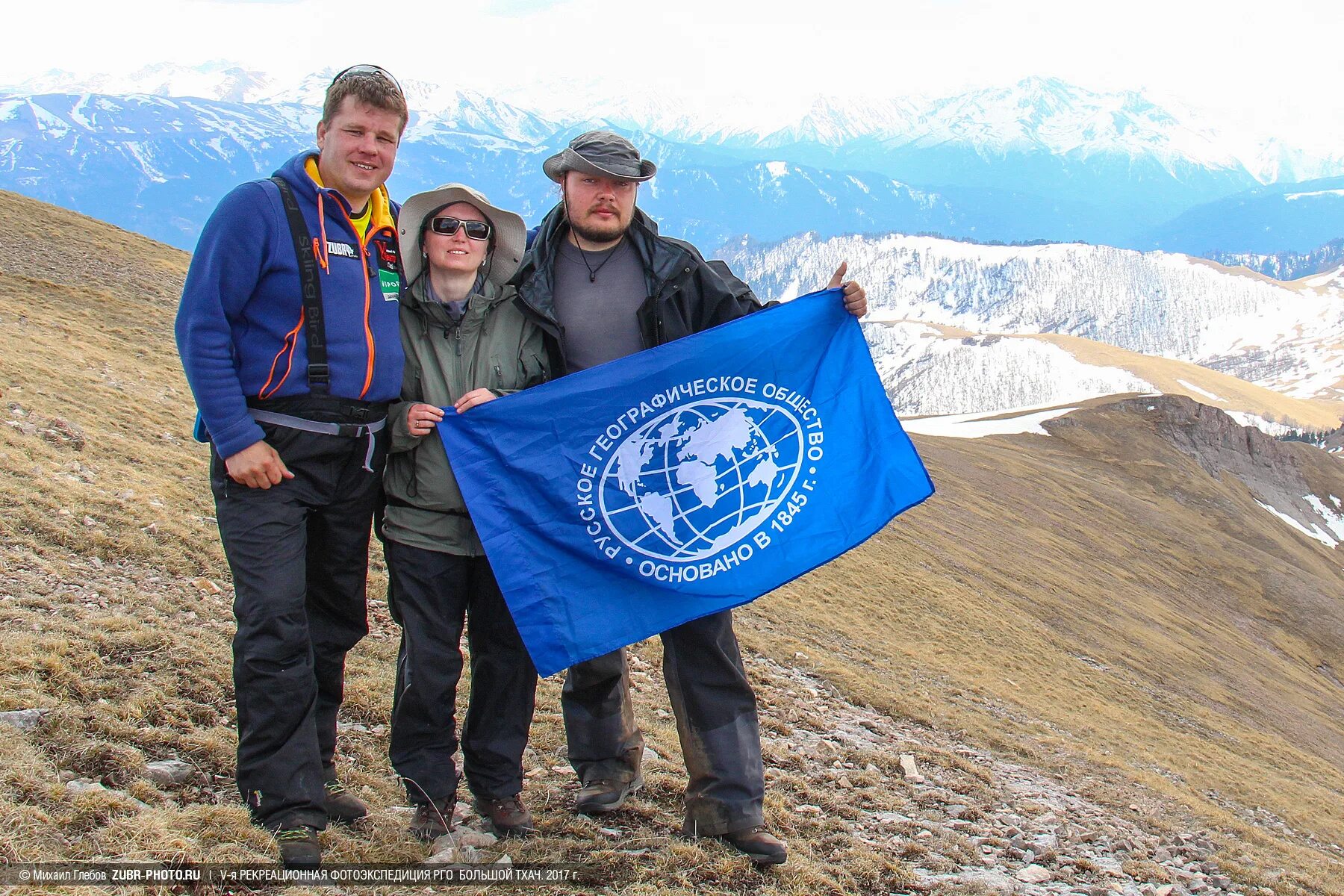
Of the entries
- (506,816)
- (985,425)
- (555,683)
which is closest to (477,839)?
(506,816)

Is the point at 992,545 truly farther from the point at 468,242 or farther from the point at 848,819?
the point at 468,242

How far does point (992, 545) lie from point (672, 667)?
112 ft

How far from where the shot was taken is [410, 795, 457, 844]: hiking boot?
17.7ft

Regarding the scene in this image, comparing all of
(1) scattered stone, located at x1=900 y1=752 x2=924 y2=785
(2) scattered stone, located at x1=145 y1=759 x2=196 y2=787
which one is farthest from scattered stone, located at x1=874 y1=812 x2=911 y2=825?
(2) scattered stone, located at x1=145 y1=759 x2=196 y2=787

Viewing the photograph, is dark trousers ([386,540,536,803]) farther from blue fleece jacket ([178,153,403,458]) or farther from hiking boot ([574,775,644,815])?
blue fleece jacket ([178,153,403,458])

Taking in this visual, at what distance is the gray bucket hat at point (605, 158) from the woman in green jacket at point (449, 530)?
0.51 m

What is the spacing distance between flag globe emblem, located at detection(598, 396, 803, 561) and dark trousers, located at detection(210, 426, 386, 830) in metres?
1.65

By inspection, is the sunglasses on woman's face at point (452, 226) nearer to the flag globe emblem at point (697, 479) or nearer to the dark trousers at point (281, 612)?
the dark trousers at point (281, 612)

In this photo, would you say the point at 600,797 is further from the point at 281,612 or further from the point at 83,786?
the point at 83,786

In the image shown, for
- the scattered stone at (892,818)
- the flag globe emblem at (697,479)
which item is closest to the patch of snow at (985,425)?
the scattered stone at (892,818)

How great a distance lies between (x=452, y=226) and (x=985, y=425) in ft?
306

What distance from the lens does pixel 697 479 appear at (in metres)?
6.01

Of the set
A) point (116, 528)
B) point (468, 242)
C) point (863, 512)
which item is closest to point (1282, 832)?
point (863, 512)

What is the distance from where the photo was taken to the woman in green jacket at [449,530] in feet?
17.4
